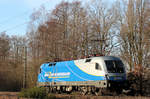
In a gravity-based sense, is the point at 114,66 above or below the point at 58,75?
above

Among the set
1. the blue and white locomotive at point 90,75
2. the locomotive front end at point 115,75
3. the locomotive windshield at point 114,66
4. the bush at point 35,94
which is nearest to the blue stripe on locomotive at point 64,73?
the blue and white locomotive at point 90,75

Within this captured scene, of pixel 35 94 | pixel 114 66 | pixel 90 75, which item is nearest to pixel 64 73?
pixel 90 75

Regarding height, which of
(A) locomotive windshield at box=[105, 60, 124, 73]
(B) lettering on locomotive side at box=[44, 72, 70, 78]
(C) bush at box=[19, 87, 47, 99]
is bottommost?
(C) bush at box=[19, 87, 47, 99]

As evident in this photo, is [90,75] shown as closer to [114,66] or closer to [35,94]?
[114,66]

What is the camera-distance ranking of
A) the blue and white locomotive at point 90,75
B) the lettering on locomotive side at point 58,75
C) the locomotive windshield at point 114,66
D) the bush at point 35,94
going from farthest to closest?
the lettering on locomotive side at point 58,75 → the locomotive windshield at point 114,66 → the blue and white locomotive at point 90,75 → the bush at point 35,94

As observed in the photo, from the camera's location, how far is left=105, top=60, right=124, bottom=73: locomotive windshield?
1990cm

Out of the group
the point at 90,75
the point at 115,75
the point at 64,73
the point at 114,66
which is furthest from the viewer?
the point at 64,73

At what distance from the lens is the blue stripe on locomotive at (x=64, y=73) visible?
21859mm

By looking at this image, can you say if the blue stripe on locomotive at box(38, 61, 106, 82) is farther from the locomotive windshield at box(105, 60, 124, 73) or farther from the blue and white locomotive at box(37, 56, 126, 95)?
the locomotive windshield at box(105, 60, 124, 73)

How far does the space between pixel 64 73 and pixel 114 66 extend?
646 centimetres

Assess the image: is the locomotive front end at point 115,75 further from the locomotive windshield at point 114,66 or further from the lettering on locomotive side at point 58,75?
the lettering on locomotive side at point 58,75

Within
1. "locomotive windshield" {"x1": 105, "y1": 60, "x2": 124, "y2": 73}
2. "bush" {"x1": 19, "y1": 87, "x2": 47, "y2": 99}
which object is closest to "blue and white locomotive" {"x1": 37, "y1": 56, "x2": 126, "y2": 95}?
"locomotive windshield" {"x1": 105, "y1": 60, "x2": 124, "y2": 73}

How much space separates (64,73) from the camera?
24.7 m

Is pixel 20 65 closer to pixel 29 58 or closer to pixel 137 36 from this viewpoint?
pixel 29 58
